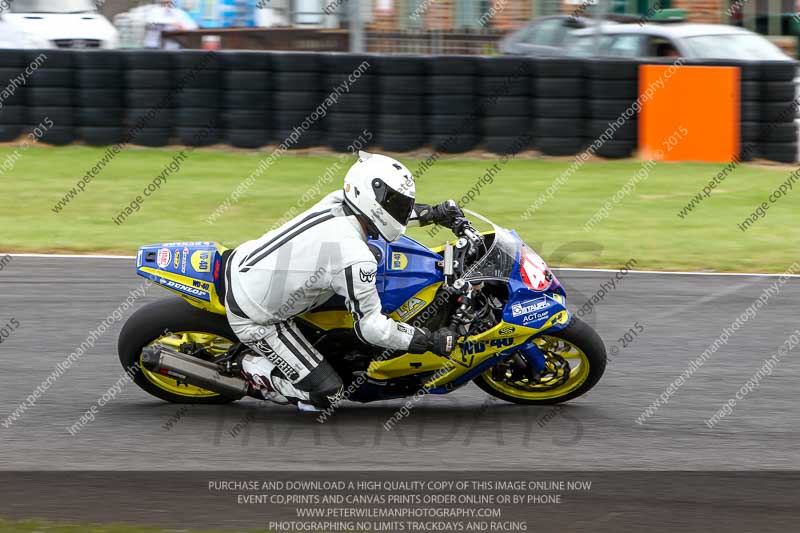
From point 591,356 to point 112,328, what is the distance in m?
3.65

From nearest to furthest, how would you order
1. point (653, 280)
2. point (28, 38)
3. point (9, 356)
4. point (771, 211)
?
point (9, 356) < point (653, 280) < point (771, 211) < point (28, 38)

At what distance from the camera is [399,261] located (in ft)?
19.7

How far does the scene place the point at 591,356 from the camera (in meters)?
6.18

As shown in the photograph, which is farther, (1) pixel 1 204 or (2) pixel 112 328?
(1) pixel 1 204

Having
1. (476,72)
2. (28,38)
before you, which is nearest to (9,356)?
(476,72)

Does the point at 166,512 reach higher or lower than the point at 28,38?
lower

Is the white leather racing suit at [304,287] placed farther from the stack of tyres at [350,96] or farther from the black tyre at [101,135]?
the black tyre at [101,135]

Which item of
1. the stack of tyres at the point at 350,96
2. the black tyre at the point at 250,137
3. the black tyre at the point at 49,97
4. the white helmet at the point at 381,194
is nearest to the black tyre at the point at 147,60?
the black tyre at the point at 49,97

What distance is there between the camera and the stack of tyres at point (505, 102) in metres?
13.8

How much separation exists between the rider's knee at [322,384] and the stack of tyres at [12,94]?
384 inches

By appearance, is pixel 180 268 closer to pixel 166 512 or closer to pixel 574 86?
pixel 166 512

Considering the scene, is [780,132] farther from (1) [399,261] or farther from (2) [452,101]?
(1) [399,261]

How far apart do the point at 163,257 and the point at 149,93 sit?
343 inches

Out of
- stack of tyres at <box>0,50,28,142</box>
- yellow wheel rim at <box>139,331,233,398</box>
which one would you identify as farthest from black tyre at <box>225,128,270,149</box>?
yellow wheel rim at <box>139,331,233,398</box>
